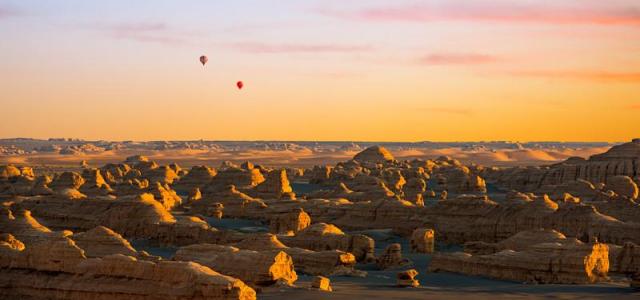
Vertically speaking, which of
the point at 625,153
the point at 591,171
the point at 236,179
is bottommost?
the point at 236,179

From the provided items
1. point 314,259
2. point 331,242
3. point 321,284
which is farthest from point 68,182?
point 321,284

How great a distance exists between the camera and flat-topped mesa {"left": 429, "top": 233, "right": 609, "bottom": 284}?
69.5 meters

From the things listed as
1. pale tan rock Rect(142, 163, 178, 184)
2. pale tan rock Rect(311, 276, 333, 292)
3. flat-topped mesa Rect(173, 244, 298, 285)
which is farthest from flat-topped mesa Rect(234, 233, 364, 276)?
pale tan rock Rect(142, 163, 178, 184)

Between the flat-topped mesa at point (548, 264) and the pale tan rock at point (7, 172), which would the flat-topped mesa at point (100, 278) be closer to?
the flat-topped mesa at point (548, 264)

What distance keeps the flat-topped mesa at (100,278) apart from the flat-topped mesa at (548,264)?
25613 millimetres

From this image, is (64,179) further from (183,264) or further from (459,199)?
(183,264)

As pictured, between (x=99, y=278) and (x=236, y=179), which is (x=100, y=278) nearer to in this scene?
(x=99, y=278)

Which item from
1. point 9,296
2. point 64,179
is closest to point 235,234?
point 9,296

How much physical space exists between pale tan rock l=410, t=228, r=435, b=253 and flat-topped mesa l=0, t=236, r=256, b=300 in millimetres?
38524

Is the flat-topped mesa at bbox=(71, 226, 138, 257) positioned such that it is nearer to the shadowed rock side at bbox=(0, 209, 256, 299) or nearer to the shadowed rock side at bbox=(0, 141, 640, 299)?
the shadowed rock side at bbox=(0, 141, 640, 299)

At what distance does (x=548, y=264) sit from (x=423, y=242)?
21.0 metres

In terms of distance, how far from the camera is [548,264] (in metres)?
70.2

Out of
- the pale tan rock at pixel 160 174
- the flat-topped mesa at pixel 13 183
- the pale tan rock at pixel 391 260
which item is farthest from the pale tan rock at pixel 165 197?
the pale tan rock at pixel 391 260

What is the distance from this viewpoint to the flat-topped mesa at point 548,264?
69.5m
